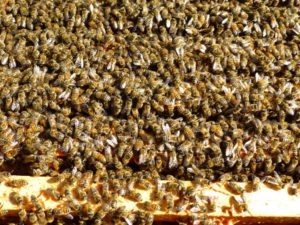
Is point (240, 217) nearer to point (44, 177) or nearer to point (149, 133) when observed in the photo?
point (149, 133)

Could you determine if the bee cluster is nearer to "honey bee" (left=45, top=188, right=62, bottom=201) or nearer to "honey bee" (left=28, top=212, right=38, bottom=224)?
"honey bee" (left=28, top=212, right=38, bottom=224)

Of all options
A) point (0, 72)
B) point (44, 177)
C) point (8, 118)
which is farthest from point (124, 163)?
point (0, 72)

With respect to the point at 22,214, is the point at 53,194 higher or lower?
higher

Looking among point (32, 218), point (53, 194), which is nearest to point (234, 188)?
point (53, 194)

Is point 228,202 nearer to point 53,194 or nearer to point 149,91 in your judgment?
point 149,91

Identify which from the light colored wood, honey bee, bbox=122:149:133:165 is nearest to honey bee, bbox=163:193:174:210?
the light colored wood

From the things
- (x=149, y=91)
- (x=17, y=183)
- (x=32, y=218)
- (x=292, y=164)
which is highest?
(x=149, y=91)

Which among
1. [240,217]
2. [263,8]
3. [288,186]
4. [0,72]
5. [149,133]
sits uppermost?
[263,8]
